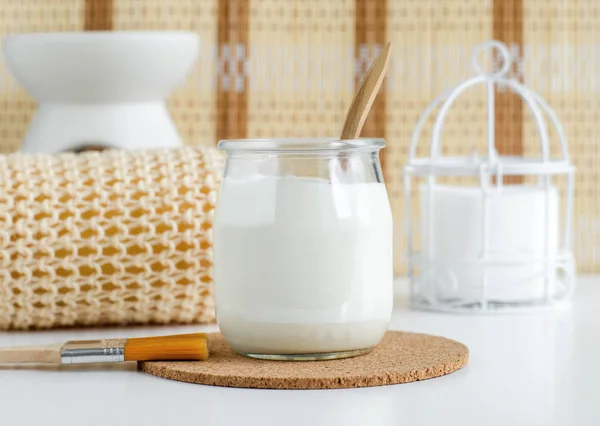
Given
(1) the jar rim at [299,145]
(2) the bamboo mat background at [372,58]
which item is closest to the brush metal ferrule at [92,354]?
(1) the jar rim at [299,145]

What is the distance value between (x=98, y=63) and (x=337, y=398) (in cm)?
59

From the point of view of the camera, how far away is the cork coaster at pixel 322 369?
21.1 inches

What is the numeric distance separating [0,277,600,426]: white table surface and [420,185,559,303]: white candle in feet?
0.61

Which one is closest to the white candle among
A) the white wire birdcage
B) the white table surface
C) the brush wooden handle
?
the white wire birdcage

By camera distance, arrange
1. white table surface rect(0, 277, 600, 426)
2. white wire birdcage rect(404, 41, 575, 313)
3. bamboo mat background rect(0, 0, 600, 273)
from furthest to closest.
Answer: bamboo mat background rect(0, 0, 600, 273)
white wire birdcage rect(404, 41, 575, 313)
white table surface rect(0, 277, 600, 426)

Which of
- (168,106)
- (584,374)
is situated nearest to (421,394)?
(584,374)

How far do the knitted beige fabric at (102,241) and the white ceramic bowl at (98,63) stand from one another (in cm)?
24

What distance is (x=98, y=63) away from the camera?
1.00 m

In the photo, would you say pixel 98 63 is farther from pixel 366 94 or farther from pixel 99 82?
pixel 366 94

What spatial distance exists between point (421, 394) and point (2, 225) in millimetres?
379

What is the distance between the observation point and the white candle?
860mm

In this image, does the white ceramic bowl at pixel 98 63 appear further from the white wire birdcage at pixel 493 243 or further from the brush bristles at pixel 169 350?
the brush bristles at pixel 169 350

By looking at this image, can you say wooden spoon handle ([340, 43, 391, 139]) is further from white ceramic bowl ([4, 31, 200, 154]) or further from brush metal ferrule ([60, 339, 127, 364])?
white ceramic bowl ([4, 31, 200, 154])

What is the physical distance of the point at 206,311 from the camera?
0.80 meters
